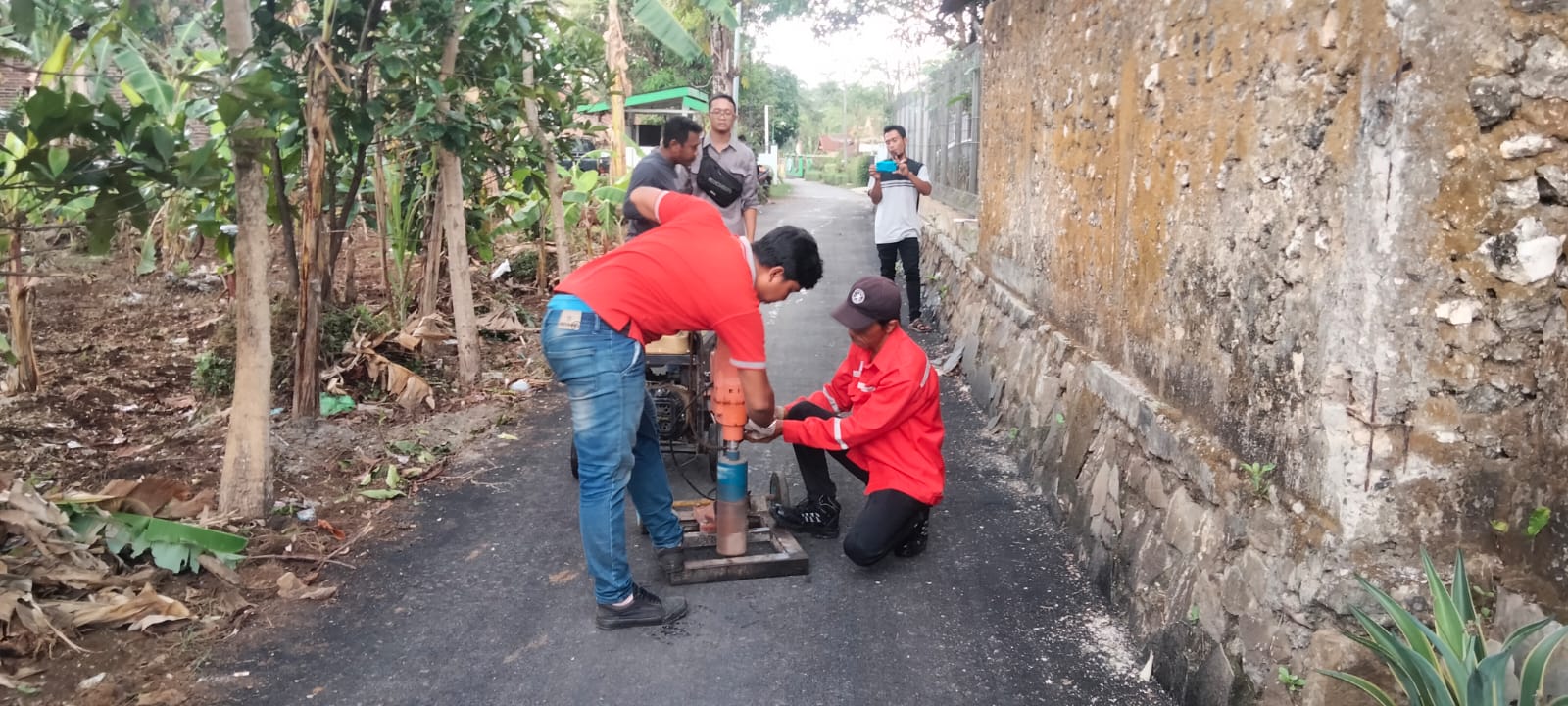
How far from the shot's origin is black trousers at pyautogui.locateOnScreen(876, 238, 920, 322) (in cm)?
981

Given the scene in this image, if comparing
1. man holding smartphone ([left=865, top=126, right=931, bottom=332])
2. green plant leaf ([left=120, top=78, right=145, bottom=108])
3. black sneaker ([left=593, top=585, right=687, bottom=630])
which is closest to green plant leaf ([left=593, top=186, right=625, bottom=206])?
man holding smartphone ([left=865, top=126, right=931, bottom=332])

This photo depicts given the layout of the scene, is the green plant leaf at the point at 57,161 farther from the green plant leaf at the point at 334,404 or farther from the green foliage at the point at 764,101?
the green foliage at the point at 764,101

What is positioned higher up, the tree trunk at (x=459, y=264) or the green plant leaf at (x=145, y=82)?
the green plant leaf at (x=145, y=82)

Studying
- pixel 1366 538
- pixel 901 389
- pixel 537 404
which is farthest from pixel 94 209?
pixel 1366 538

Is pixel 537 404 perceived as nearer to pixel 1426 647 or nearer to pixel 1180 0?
pixel 1180 0

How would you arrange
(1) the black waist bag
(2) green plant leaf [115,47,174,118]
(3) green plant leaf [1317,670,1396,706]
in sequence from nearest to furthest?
(3) green plant leaf [1317,670,1396,706]
(1) the black waist bag
(2) green plant leaf [115,47,174,118]

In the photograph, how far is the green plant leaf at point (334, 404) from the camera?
6754 mm

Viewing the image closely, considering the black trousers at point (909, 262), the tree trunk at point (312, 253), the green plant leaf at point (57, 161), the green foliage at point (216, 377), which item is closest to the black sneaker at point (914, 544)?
the green plant leaf at point (57, 161)

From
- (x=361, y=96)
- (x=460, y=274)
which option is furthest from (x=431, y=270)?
(x=361, y=96)

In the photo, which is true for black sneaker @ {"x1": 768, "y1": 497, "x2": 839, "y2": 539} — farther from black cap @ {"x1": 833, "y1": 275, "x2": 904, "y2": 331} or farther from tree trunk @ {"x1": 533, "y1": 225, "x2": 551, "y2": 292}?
tree trunk @ {"x1": 533, "y1": 225, "x2": 551, "y2": 292}

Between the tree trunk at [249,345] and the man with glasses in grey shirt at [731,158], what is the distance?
9.37ft

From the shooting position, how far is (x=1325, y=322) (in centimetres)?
289

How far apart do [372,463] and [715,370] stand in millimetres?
2688

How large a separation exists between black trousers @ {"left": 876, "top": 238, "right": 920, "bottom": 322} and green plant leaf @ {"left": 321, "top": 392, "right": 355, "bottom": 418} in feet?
16.7
